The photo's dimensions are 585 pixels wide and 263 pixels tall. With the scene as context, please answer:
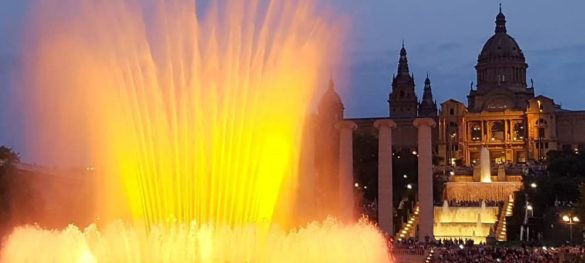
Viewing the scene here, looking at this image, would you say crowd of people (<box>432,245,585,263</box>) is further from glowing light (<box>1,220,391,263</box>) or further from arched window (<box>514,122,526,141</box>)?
arched window (<box>514,122,526,141</box>)

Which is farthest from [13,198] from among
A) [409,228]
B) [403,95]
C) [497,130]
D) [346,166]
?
[403,95]

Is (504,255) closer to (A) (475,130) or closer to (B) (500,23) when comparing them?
(A) (475,130)

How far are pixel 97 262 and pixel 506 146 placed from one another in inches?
4171

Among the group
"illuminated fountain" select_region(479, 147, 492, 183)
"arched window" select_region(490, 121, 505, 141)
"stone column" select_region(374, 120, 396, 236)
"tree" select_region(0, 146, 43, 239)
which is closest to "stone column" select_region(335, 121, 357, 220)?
"stone column" select_region(374, 120, 396, 236)

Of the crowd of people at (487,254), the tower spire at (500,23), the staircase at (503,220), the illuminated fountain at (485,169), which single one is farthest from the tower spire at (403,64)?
the crowd of people at (487,254)

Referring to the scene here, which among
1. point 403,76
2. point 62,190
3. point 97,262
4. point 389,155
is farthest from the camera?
point 403,76

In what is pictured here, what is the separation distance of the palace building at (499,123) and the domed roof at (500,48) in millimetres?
247

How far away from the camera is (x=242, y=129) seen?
31.0 metres

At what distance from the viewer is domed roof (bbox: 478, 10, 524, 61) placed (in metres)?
142

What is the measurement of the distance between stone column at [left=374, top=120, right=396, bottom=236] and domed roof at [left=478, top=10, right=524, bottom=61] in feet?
308

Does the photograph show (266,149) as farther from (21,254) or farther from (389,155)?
(389,155)

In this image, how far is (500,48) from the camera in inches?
5640

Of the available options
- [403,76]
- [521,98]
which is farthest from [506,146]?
[403,76]

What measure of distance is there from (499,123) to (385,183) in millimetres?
79846
